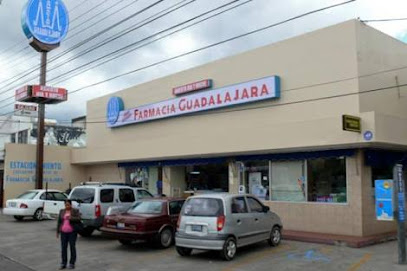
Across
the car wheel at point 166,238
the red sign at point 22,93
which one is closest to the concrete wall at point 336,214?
the car wheel at point 166,238

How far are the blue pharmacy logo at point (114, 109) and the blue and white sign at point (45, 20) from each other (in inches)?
228

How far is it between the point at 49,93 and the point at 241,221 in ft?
67.4

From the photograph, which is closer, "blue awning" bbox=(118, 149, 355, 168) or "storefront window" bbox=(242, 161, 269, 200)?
"blue awning" bbox=(118, 149, 355, 168)

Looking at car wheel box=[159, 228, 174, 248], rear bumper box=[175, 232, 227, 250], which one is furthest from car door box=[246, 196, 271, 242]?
car wheel box=[159, 228, 174, 248]

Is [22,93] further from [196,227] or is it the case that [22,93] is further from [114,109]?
[196,227]

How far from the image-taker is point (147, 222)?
13242mm

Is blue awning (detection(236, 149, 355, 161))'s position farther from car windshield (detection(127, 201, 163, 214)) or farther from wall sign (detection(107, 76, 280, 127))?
car windshield (detection(127, 201, 163, 214))

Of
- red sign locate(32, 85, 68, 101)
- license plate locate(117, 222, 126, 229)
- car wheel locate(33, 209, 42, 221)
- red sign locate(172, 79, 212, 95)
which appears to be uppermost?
red sign locate(32, 85, 68, 101)

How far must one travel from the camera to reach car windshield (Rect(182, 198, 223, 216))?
1183 centimetres

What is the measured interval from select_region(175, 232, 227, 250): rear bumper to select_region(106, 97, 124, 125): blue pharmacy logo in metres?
16.0

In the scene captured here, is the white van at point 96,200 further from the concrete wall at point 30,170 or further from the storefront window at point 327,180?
the concrete wall at point 30,170

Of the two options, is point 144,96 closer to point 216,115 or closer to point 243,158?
point 216,115

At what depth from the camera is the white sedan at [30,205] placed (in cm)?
2138

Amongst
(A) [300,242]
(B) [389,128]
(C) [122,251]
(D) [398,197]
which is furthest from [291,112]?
(C) [122,251]
